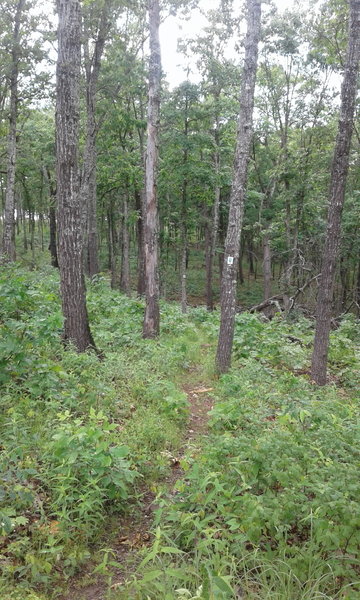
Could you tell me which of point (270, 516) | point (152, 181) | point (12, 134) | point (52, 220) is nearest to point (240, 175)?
point (152, 181)

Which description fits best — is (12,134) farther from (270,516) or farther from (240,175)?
(270,516)

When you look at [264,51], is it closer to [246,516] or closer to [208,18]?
[208,18]

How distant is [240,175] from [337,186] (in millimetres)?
1687

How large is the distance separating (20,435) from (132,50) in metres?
17.5

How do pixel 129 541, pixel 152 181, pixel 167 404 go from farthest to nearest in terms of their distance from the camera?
pixel 152 181 < pixel 167 404 < pixel 129 541

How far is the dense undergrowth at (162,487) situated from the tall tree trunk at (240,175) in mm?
1643

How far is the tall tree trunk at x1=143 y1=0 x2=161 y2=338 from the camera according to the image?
905 centimetres

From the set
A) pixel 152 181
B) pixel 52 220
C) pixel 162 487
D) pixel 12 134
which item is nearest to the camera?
pixel 162 487

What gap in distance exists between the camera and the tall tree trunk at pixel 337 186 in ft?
21.6

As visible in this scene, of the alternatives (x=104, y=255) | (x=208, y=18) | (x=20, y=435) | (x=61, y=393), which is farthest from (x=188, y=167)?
(x=104, y=255)

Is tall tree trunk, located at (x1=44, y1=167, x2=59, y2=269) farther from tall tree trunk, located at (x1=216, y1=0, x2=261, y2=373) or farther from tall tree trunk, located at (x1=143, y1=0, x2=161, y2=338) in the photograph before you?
tall tree trunk, located at (x1=216, y1=0, x2=261, y2=373)

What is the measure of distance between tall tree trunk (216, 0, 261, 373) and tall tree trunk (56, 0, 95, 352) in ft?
8.85

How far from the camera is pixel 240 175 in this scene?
Answer: 720 centimetres

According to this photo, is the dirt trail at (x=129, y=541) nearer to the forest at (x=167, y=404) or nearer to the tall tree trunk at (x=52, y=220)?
the forest at (x=167, y=404)
